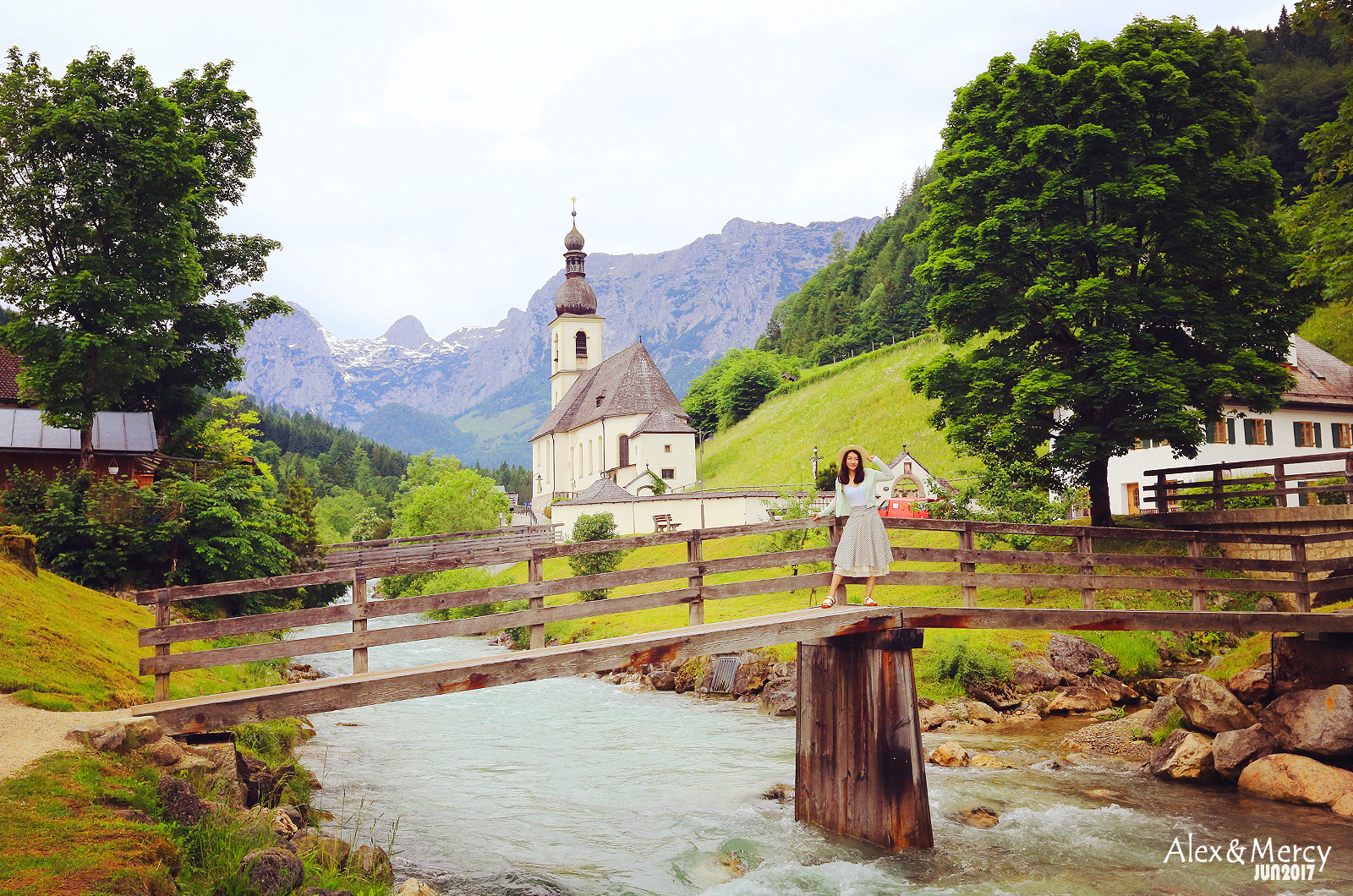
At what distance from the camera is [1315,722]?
1293cm

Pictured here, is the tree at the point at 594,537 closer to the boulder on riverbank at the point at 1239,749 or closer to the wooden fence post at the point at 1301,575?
the wooden fence post at the point at 1301,575

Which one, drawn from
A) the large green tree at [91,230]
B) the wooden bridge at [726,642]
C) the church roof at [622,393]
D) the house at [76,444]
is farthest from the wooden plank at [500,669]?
the church roof at [622,393]

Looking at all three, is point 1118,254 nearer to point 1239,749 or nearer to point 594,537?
point 1239,749

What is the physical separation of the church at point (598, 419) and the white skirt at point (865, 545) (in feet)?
169

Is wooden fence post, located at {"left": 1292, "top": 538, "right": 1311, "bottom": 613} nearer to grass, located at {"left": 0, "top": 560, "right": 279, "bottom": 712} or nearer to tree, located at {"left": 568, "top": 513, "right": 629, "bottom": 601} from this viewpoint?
grass, located at {"left": 0, "top": 560, "right": 279, "bottom": 712}

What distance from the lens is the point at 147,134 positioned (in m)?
25.6

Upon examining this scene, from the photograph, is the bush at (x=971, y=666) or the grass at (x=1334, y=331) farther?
the grass at (x=1334, y=331)

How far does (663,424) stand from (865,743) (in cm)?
6533

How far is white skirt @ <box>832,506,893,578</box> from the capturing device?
35.6 feet

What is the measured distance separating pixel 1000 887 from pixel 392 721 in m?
15.8

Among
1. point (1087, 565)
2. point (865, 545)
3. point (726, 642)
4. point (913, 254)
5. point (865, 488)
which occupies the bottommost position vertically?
point (726, 642)

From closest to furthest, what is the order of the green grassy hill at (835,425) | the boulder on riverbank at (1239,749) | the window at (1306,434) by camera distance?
1. the boulder on riverbank at (1239,749)
2. the window at (1306,434)
3. the green grassy hill at (835,425)

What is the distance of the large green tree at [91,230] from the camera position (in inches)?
943

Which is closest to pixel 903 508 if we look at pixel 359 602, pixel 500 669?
pixel 500 669
